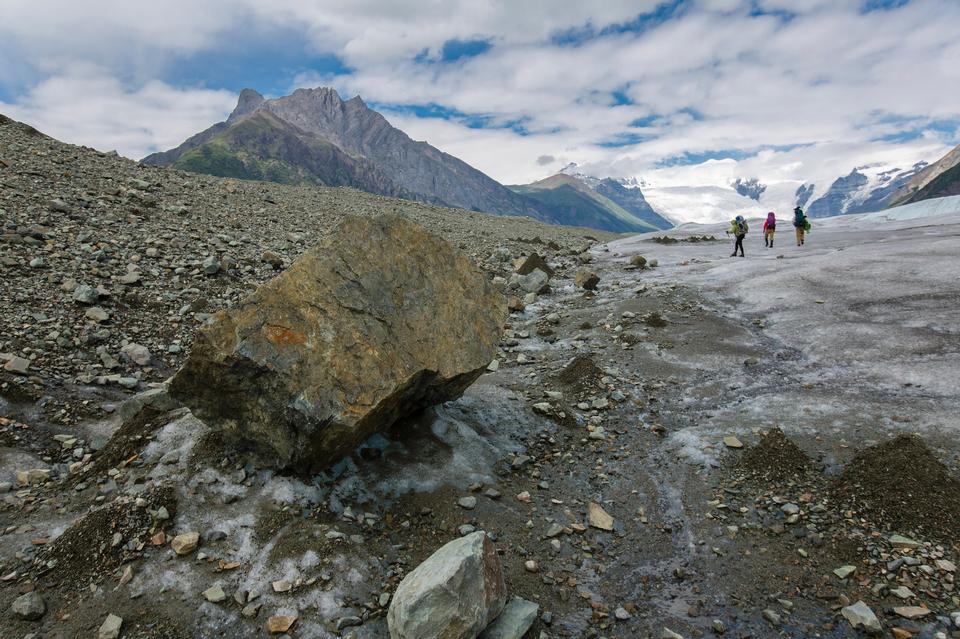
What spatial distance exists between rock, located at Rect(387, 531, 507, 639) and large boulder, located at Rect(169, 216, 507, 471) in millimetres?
2471

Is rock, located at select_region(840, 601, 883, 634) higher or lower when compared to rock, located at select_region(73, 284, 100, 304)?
lower

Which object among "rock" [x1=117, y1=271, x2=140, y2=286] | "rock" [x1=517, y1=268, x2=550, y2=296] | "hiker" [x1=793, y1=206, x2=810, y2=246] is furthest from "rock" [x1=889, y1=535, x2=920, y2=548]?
"hiker" [x1=793, y1=206, x2=810, y2=246]

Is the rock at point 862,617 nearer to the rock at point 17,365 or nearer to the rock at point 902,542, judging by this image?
the rock at point 902,542

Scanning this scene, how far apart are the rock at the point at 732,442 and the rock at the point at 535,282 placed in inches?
557

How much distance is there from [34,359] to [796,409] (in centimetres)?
1572

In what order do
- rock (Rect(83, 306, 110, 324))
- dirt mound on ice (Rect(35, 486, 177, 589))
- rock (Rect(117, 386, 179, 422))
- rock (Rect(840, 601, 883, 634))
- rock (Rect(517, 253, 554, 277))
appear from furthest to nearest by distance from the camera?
rock (Rect(517, 253, 554, 277)), rock (Rect(83, 306, 110, 324)), rock (Rect(117, 386, 179, 422)), dirt mound on ice (Rect(35, 486, 177, 589)), rock (Rect(840, 601, 883, 634))

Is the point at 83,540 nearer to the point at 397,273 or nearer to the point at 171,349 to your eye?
the point at 397,273

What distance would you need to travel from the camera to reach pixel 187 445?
7.93 metres

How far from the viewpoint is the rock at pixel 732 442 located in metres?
9.43

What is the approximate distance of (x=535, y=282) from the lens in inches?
938

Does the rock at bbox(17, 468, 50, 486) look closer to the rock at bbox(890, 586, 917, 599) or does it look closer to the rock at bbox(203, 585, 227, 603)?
the rock at bbox(203, 585, 227, 603)

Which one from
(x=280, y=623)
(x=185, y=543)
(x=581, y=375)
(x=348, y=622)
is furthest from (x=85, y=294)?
(x=581, y=375)

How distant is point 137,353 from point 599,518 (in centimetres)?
1083

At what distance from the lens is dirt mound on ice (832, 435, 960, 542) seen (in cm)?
686
